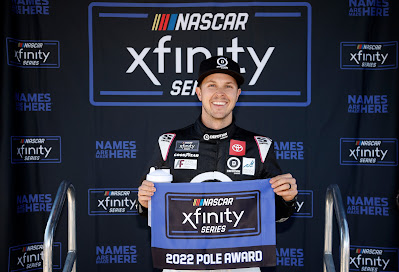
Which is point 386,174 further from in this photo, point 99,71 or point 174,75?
point 99,71

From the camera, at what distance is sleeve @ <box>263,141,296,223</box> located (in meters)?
2.12

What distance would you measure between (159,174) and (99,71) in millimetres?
1515

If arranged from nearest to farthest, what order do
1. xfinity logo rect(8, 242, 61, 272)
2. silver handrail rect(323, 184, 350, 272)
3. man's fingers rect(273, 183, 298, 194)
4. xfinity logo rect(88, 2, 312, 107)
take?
silver handrail rect(323, 184, 350, 272) < man's fingers rect(273, 183, 298, 194) < xfinity logo rect(8, 242, 61, 272) < xfinity logo rect(88, 2, 312, 107)

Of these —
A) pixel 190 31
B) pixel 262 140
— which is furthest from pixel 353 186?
pixel 190 31

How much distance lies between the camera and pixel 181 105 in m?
3.26

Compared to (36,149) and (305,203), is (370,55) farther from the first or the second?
(36,149)

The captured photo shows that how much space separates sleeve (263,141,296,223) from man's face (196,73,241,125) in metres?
0.32

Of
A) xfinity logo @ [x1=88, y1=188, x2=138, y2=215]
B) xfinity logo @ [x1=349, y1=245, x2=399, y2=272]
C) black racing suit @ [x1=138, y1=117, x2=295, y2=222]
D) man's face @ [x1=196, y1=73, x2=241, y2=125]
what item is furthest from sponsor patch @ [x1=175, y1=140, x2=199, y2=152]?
xfinity logo @ [x1=349, y1=245, x2=399, y2=272]

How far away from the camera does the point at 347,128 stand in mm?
3201

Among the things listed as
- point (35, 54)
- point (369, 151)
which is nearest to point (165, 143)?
point (35, 54)

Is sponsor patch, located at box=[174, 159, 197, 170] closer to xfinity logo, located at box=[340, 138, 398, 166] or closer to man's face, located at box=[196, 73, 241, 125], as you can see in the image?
man's face, located at box=[196, 73, 241, 125]

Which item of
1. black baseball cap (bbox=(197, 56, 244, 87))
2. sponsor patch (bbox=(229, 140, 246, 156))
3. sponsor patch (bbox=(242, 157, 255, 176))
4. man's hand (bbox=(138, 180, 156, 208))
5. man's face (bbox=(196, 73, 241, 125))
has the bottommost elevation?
man's hand (bbox=(138, 180, 156, 208))

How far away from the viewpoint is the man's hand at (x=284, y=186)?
2.00 metres

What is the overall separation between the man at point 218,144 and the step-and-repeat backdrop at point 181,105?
955 mm
